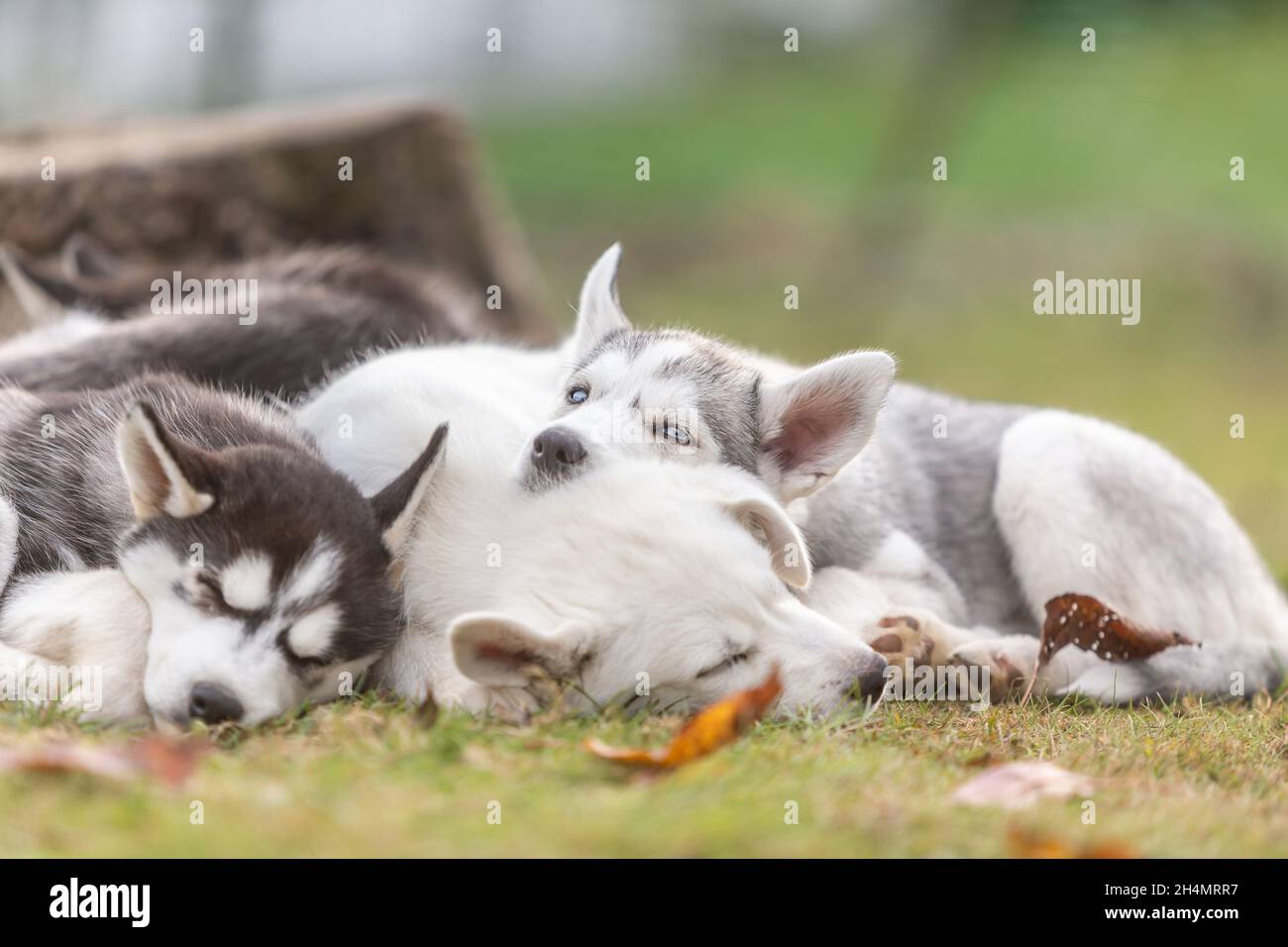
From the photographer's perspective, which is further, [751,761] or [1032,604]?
[1032,604]

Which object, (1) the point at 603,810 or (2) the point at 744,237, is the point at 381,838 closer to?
(1) the point at 603,810

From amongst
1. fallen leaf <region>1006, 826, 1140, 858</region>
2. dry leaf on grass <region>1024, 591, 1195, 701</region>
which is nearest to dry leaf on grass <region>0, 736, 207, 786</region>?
fallen leaf <region>1006, 826, 1140, 858</region>

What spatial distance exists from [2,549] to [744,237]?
604 inches

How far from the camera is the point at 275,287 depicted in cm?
614

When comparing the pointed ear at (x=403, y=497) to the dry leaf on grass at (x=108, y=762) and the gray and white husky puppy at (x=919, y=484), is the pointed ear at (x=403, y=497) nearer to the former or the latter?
the gray and white husky puppy at (x=919, y=484)

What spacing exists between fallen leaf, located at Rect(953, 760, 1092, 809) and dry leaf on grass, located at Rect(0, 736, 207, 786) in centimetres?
181

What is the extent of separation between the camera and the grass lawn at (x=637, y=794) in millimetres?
2822

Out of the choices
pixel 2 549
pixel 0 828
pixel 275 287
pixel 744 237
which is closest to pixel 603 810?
pixel 0 828

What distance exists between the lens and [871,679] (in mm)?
4047

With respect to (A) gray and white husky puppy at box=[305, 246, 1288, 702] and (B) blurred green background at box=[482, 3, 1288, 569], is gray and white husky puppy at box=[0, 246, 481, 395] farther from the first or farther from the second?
(B) blurred green background at box=[482, 3, 1288, 569]

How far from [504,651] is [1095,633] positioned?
2137 mm

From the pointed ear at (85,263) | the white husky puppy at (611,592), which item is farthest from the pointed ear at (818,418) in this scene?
the pointed ear at (85,263)

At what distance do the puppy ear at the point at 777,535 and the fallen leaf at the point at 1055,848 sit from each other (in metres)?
1.24

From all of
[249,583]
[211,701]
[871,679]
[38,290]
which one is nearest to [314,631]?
[249,583]
